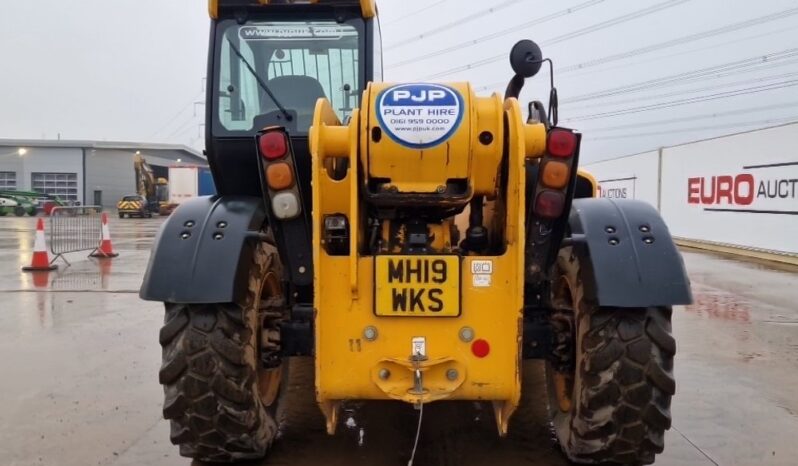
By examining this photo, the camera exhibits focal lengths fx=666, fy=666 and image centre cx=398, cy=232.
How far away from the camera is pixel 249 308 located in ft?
10.5

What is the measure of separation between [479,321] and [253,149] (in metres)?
2.04

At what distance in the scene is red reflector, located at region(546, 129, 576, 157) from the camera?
2.87 m

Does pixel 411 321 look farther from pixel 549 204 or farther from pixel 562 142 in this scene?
pixel 562 142

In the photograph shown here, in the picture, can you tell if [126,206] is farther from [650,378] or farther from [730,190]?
[650,378]

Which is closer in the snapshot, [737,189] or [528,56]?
[528,56]

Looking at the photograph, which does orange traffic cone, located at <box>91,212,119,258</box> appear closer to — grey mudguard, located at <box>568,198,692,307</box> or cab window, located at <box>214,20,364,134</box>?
Answer: cab window, located at <box>214,20,364,134</box>

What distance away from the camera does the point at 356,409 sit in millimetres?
4441

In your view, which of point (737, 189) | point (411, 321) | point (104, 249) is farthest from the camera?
point (737, 189)

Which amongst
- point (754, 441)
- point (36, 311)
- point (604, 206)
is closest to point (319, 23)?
point (604, 206)

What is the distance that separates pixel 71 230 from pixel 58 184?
45673 millimetres

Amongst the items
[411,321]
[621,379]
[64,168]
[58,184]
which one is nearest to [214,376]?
[411,321]

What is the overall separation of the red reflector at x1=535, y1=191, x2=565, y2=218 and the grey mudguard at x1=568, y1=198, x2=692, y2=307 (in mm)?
257

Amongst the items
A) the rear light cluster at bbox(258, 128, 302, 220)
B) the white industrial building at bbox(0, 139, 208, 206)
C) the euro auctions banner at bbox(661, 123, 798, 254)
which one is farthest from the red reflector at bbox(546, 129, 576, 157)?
the white industrial building at bbox(0, 139, 208, 206)

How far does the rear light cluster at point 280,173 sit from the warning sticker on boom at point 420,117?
0.48 meters
